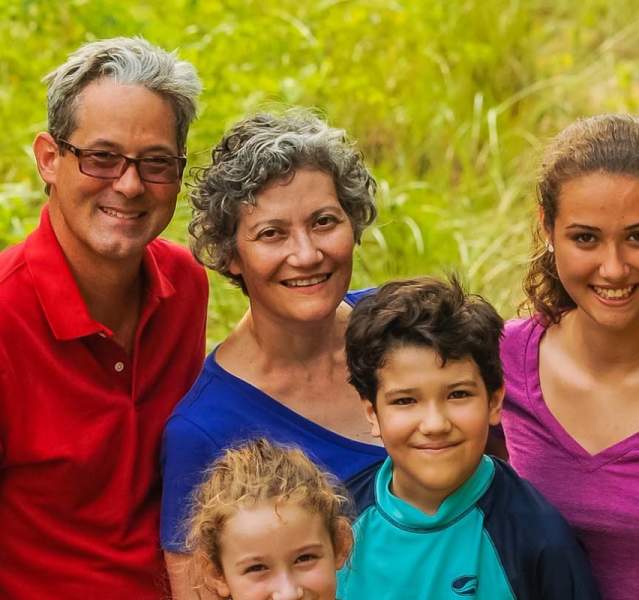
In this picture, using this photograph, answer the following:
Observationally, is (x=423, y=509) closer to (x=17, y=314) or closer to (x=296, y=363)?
(x=296, y=363)

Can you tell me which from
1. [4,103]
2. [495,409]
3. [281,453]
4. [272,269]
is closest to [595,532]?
[495,409]

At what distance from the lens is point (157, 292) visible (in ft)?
11.3

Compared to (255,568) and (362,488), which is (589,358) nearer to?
(362,488)

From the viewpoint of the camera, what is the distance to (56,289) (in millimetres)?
3203

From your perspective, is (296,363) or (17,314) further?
(296,363)

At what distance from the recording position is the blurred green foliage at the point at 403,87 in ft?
18.0

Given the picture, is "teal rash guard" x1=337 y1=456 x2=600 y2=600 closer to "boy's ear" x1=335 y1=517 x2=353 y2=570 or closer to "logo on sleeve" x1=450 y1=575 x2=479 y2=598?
"logo on sleeve" x1=450 y1=575 x2=479 y2=598

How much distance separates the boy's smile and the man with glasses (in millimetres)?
770

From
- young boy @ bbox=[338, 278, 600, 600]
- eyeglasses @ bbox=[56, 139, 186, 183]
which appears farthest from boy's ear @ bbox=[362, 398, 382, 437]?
eyeglasses @ bbox=[56, 139, 186, 183]

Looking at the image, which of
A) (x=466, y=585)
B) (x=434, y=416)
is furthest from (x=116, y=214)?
(x=466, y=585)

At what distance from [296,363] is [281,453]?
22.9 inches

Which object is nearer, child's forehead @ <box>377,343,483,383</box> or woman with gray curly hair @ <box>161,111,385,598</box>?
child's forehead @ <box>377,343,483,383</box>

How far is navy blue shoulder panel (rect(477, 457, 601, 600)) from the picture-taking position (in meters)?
2.79

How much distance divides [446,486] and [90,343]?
3.21ft
